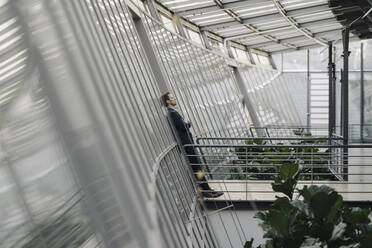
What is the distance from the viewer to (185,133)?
9.86m

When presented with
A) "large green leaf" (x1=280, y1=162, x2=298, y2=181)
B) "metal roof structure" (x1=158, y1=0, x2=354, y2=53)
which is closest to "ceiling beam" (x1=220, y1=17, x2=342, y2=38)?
"metal roof structure" (x1=158, y1=0, x2=354, y2=53)

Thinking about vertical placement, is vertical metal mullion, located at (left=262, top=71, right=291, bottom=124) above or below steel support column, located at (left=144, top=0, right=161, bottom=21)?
below

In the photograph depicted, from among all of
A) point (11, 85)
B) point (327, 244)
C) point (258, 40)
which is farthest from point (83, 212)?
point (258, 40)

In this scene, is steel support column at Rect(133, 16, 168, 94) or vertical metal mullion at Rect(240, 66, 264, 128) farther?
vertical metal mullion at Rect(240, 66, 264, 128)

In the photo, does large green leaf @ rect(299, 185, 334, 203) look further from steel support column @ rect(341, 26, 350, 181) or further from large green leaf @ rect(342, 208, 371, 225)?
steel support column @ rect(341, 26, 350, 181)

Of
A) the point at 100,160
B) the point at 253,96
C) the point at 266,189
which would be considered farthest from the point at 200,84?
the point at 100,160

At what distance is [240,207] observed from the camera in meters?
9.79

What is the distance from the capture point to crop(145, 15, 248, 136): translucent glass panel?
1393 cm

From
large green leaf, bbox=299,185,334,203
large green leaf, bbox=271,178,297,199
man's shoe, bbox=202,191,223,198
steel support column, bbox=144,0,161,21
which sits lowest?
man's shoe, bbox=202,191,223,198

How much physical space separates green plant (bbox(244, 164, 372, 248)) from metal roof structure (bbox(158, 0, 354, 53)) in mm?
12292

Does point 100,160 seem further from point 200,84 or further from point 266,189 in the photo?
point 200,84

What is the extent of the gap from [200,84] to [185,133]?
8.13 metres

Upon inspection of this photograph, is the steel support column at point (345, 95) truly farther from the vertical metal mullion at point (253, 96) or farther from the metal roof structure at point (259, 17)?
the vertical metal mullion at point (253, 96)

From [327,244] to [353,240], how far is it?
0.63 feet
